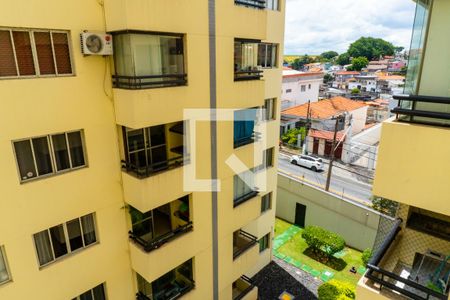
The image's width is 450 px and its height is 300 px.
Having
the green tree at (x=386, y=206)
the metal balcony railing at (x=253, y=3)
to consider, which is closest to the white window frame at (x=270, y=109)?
the metal balcony railing at (x=253, y=3)

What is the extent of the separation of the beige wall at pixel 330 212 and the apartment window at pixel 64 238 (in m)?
17.0

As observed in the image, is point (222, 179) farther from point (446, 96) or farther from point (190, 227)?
point (446, 96)

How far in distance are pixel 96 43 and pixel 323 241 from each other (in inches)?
658

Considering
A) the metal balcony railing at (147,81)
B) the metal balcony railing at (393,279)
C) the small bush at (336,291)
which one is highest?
the metal balcony railing at (147,81)

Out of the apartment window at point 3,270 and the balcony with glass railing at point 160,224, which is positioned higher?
the apartment window at point 3,270

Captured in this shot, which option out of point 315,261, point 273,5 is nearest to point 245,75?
point 273,5

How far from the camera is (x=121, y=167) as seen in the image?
26.7ft

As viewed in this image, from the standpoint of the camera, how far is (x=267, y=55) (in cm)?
1343

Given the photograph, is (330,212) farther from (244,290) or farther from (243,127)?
(243,127)

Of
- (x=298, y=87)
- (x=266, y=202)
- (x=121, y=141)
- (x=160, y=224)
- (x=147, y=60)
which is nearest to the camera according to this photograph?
(x=147, y=60)

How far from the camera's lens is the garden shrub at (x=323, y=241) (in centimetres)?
1769

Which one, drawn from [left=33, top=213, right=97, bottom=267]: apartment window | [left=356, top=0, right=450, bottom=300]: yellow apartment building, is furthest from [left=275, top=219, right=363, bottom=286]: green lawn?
[left=33, top=213, right=97, bottom=267]: apartment window

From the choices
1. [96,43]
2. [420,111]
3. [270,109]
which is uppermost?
[96,43]

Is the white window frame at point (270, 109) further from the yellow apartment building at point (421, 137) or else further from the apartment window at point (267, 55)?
the yellow apartment building at point (421, 137)
